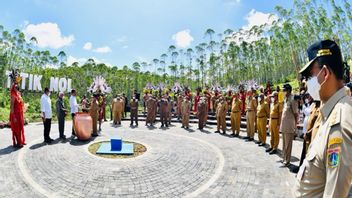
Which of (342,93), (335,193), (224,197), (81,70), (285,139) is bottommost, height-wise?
(224,197)

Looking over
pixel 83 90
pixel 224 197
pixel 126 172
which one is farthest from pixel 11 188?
pixel 83 90

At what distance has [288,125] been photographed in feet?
23.3

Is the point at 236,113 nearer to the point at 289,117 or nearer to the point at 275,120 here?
the point at 275,120

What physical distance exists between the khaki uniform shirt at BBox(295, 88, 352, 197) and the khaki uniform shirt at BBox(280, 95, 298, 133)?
5891 mm

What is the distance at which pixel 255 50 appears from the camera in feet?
182

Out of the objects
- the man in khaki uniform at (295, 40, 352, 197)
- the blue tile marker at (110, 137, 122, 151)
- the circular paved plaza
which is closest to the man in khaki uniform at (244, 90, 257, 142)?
the circular paved plaza

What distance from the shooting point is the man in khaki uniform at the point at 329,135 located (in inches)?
52.2

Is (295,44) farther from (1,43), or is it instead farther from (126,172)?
(1,43)

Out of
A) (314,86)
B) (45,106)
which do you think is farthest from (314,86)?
(45,106)

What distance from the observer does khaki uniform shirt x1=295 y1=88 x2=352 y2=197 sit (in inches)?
52.0

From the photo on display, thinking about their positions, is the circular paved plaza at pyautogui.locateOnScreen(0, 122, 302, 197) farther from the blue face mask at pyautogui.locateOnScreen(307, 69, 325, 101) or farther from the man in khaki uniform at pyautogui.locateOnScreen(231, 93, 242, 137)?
the blue face mask at pyautogui.locateOnScreen(307, 69, 325, 101)

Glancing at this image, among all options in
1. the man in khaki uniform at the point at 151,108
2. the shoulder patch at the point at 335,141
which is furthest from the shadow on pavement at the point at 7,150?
the shoulder patch at the point at 335,141

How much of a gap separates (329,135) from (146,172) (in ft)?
17.9

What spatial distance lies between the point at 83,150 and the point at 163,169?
314 cm
